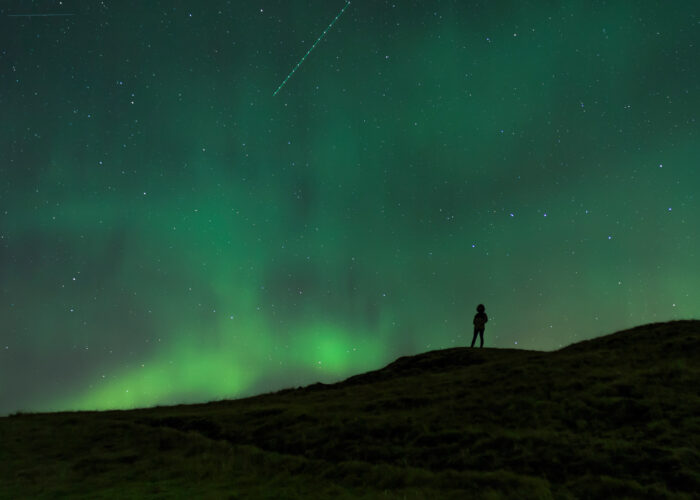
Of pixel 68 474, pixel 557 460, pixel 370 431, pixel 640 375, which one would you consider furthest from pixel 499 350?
pixel 68 474

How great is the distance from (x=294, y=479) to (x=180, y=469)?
Result: 14.4 ft

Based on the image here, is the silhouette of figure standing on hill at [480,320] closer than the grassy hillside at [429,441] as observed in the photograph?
No

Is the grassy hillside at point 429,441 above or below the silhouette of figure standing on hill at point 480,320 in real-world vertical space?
below

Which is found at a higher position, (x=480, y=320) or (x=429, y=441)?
(x=480, y=320)

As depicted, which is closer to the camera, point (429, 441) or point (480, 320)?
point (429, 441)

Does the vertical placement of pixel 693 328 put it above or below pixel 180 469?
above

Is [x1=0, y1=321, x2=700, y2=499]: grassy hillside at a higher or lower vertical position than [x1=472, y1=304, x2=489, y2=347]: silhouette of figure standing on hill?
lower

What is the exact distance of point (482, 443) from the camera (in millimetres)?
15148

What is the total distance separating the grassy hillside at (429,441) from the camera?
1274 centimetres

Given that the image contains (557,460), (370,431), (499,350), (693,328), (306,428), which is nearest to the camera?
(557,460)

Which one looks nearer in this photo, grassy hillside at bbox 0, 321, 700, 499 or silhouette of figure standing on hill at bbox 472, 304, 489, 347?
grassy hillside at bbox 0, 321, 700, 499

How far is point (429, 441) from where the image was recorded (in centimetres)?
1616

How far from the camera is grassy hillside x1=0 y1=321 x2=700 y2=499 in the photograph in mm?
12742

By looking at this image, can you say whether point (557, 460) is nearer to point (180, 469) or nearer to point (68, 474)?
point (180, 469)
